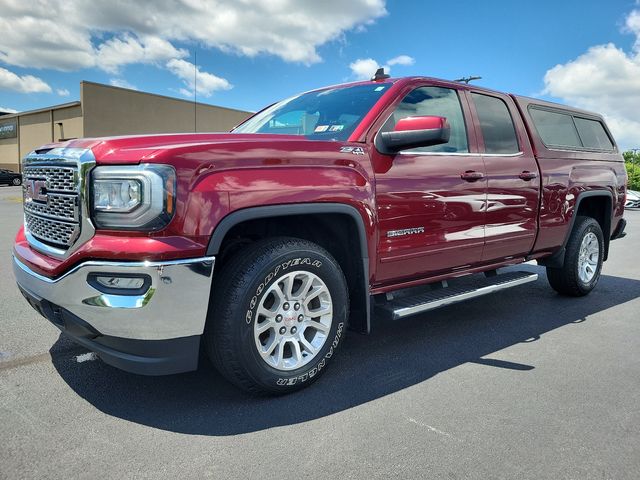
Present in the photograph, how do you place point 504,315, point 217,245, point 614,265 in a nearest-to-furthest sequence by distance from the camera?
point 217,245, point 504,315, point 614,265

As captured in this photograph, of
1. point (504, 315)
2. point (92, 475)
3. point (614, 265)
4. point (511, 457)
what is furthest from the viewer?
point (614, 265)

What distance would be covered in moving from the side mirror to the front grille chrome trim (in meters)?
1.80

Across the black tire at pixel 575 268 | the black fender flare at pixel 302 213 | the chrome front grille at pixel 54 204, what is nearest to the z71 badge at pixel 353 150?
the black fender flare at pixel 302 213

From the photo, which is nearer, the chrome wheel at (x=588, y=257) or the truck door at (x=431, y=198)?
the truck door at (x=431, y=198)

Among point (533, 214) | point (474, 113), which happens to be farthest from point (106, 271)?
point (533, 214)

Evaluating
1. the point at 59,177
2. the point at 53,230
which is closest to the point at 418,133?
the point at 59,177

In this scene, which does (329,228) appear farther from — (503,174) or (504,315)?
(504,315)

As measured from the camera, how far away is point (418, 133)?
3100 millimetres

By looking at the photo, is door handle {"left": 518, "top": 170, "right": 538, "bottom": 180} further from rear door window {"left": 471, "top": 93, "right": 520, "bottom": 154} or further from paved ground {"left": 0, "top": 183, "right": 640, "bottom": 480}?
paved ground {"left": 0, "top": 183, "right": 640, "bottom": 480}

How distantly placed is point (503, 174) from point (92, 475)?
3.61 metres

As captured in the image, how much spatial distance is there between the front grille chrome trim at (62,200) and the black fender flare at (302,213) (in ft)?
2.08

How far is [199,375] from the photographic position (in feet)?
10.7

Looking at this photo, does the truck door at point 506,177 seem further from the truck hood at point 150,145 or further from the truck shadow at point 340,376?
the truck hood at point 150,145

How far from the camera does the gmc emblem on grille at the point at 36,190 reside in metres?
2.90
